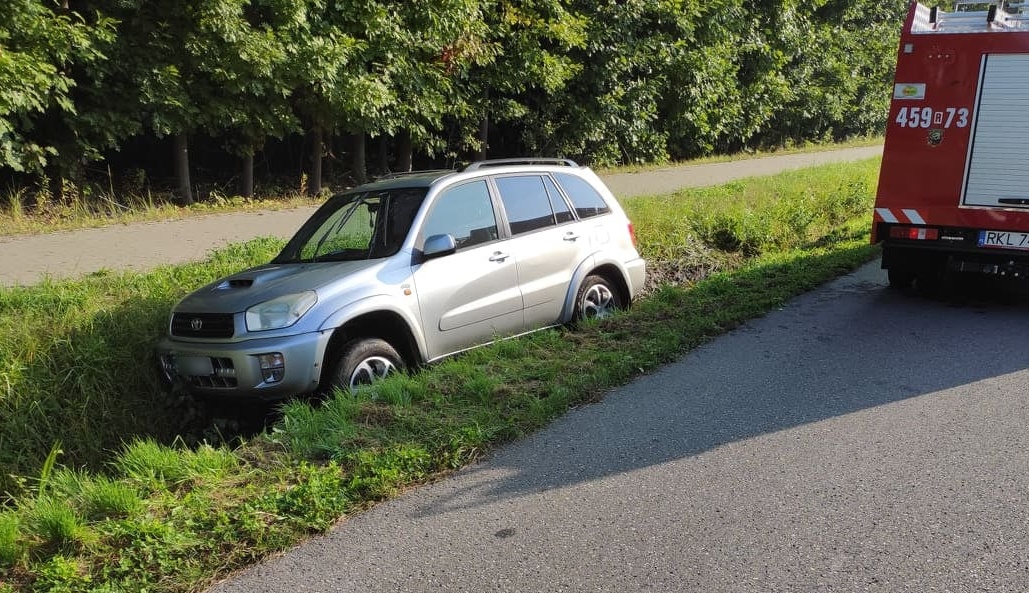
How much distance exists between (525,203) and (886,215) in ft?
14.2

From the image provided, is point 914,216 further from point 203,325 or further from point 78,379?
point 78,379

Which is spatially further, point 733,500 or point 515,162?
point 515,162

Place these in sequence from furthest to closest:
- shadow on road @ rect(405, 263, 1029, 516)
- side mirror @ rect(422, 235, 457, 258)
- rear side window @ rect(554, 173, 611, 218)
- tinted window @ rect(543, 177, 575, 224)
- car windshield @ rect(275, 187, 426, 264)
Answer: rear side window @ rect(554, 173, 611, 218)
tinted window @ rect(543, 177, 575, 224)
car windshield @ rect(275, 187, 426, 264)
side mirror @ rect(422, 235, 457, 258)
shadow on road @ rect(405, 263, 1029, 516)

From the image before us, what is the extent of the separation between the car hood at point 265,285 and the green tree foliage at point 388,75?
5.34 metres

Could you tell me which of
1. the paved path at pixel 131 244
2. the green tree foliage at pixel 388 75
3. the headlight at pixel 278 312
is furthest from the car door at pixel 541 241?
the green tree foliage at pixel 388 75

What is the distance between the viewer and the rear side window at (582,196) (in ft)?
24.6

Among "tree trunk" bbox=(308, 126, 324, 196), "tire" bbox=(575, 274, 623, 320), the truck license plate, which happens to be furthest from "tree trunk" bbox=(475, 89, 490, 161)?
the truck license plate

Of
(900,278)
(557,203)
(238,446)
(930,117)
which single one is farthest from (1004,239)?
(238,446)

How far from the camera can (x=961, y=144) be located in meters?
8.38

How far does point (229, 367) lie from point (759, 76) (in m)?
23.5

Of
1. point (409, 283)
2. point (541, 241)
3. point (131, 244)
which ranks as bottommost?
point (131, 244)

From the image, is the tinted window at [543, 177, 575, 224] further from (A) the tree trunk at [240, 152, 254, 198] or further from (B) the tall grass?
(A) the tree trunk at [240, 152, 254, 198]

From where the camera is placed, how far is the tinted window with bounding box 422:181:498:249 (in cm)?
631

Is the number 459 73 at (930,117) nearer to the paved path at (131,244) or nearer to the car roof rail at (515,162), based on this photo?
the car roof rail at (515,162)
